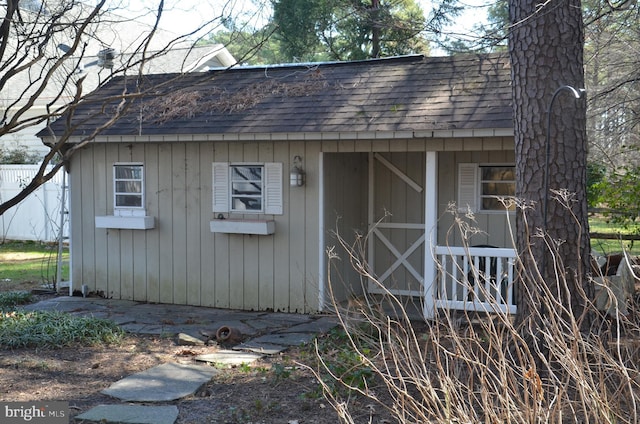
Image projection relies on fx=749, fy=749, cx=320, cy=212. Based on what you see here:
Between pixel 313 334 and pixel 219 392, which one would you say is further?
pixel 313 334

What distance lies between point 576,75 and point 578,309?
190 cm

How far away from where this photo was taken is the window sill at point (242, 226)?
9.45 m

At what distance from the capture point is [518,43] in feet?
20.4

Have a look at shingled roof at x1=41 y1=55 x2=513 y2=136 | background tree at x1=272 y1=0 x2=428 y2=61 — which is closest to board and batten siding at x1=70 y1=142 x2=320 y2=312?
shingled roof at x1=41 y1=55 x2=513 y2=136

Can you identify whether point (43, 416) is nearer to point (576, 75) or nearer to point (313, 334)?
point (313, 334)

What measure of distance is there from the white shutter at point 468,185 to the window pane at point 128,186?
440 cm

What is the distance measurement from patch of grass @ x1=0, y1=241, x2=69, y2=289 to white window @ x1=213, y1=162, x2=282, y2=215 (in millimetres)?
3650

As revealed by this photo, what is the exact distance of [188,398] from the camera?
5.96m

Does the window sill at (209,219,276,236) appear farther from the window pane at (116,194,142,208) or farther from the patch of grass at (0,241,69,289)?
the patch of grass at (0,241,69,289)

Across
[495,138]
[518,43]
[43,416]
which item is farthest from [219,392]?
[495,138]

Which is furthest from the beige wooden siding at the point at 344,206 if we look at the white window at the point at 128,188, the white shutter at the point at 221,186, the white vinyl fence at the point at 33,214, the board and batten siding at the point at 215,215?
the white vinyl fence at the point at 33,214

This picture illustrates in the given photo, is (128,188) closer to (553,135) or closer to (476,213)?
(476,213)

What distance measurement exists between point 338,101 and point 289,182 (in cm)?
122

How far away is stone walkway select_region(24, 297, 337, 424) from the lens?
5602 mm
